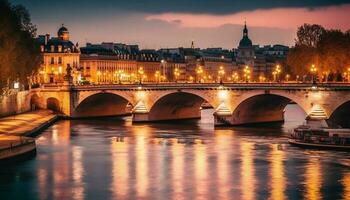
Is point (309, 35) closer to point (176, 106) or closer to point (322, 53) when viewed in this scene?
point (322, 53)

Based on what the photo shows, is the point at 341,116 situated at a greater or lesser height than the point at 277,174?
greater

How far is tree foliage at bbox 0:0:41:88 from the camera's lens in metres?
60.1

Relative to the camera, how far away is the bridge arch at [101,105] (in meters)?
89.4

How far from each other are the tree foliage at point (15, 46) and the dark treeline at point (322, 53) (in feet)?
98.1

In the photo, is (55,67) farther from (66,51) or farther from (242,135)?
(242,135)

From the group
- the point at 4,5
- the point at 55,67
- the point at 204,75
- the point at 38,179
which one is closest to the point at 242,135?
the point at 4,5

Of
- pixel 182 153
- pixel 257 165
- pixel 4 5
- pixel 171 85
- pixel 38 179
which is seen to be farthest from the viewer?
pixel 171 85

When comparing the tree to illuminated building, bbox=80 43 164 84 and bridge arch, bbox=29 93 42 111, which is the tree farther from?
illuminated building, bbox=80 43 164 84

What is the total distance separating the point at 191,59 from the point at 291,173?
448ft

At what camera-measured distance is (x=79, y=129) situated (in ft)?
242

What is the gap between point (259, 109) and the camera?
79688 millimetres

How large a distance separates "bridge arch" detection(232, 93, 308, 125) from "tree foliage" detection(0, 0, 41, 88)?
20.3 m

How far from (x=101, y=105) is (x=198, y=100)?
12.8 m

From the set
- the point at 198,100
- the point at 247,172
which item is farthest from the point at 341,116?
the point at 247,172
